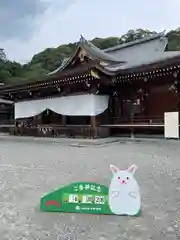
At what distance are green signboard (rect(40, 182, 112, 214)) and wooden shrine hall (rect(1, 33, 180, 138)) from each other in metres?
8.75

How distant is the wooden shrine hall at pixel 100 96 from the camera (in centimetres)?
1269

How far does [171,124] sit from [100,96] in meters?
3.65

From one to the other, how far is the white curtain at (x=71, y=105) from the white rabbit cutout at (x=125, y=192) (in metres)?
10.3

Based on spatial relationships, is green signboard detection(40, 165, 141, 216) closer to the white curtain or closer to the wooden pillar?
the wooden pillar

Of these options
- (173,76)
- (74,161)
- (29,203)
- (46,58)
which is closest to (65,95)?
(173,76)

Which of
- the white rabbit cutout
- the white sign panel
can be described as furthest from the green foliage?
the white rabbit cutout

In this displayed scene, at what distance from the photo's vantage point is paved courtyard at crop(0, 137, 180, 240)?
2934 mm

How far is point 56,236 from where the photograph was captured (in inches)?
113

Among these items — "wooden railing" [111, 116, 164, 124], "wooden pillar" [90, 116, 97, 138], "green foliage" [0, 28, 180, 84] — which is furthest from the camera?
"green foliage" [0, 28, 180, 84]

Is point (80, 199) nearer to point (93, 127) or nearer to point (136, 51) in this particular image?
point (93, 127)

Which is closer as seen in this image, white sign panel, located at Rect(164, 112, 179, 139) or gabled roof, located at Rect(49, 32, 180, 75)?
white sign panel, located at Rect(164, 112, 179, 139)

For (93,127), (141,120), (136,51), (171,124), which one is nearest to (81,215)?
(171,124)

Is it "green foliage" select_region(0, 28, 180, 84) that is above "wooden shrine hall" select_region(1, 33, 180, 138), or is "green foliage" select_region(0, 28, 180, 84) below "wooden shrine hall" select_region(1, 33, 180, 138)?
above

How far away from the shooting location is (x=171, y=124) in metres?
12.1
